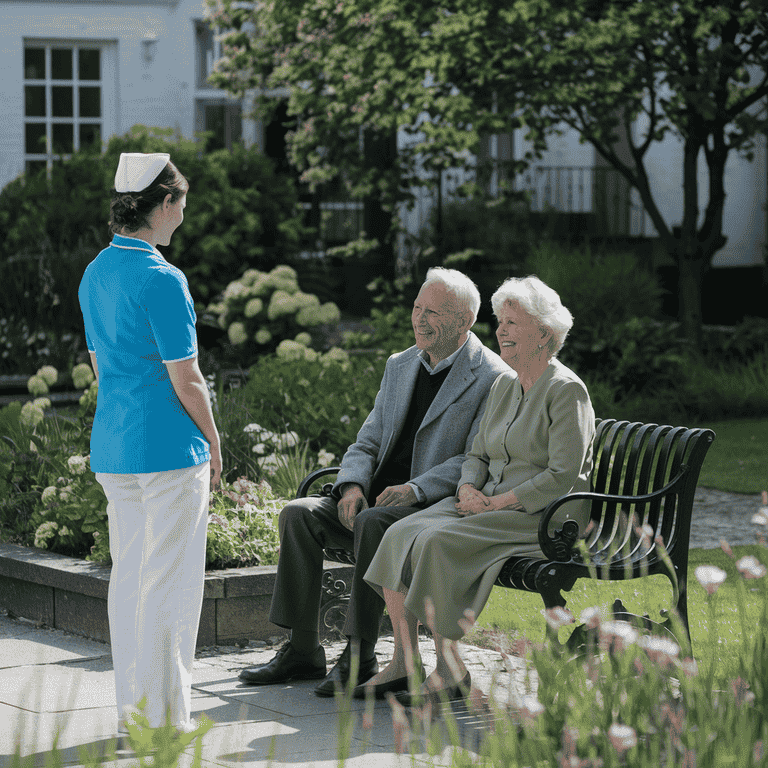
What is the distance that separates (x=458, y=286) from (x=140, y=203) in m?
1.35

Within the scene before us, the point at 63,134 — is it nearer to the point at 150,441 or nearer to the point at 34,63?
the point at 34,63

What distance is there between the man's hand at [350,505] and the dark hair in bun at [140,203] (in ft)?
4.56

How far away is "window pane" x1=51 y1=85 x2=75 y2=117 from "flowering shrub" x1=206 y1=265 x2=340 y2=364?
5.93 m

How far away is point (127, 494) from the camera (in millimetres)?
4047

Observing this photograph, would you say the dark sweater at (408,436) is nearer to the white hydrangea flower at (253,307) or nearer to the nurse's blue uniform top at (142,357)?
the nurse's blue uniform top at (142,357)

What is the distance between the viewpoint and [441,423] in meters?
4.96

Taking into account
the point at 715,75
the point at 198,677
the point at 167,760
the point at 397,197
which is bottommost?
the point at 198,677

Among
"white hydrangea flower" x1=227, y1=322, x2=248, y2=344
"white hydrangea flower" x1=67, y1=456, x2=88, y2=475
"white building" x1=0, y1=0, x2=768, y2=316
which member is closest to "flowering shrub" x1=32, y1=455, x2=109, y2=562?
"white hydrangea flower" x1=67, y1=456, x2=88, y2=475

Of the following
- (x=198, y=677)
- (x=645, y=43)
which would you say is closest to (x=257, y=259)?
(x=645, y=43)

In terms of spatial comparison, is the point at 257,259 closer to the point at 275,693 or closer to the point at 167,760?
the point at 275,693

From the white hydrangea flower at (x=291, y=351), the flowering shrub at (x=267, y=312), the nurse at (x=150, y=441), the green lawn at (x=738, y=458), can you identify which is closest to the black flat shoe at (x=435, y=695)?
the nurse at (x=150, y=441)

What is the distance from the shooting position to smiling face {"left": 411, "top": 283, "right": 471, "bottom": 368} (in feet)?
16.1

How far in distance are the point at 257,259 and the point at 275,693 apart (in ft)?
32.6

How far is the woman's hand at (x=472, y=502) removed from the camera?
4.61 m
